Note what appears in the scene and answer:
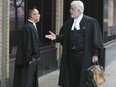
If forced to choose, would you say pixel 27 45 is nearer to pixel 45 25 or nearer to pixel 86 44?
pixel 86 44

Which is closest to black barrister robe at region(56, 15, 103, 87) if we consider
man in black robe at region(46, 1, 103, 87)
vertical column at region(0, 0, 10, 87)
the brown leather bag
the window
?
man in black robe at region(46, 1, 103, 87)

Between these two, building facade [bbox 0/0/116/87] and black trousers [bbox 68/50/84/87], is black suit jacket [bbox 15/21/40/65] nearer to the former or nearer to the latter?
black trousers [bbox 68/50/84/87]

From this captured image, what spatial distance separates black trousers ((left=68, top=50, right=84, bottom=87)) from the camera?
7.43m

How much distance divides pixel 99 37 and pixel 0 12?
7.22ft

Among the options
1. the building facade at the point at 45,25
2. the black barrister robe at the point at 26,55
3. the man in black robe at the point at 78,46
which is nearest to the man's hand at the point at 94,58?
the man in black robe at the point at 78,46

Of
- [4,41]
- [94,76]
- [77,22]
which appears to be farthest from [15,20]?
[94,76]

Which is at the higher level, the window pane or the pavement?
the window pane

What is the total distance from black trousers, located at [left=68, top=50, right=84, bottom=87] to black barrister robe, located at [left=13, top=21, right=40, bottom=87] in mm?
653

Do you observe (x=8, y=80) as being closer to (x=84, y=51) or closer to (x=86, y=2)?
(x=84, y=51)

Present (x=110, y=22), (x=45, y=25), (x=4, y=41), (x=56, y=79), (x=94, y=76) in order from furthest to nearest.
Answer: (x=110, y=22) < (x=45, y=25) < (x=56, y=79) < (x=4, y=41) < (x=94, y=76)

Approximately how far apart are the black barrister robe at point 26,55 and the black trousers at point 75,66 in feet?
2.14

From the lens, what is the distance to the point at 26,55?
24.7ft

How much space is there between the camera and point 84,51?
741 cm

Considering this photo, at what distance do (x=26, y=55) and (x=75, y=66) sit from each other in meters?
0.88
